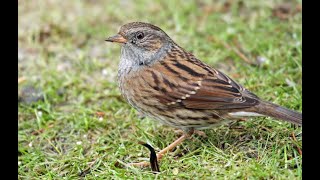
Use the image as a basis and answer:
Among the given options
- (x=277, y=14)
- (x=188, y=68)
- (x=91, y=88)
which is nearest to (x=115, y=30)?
(x=91, y=88)

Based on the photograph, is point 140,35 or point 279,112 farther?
point 140,35

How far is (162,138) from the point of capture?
555 cm

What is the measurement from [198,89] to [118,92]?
163 centimetres

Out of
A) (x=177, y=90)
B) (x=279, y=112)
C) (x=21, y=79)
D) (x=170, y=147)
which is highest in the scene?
(x=21, y=79)

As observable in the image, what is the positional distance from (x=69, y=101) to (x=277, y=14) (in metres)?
3.09

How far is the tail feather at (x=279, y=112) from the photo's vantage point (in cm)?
471

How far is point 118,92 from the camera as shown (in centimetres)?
644

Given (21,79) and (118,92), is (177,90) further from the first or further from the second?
(21,79)

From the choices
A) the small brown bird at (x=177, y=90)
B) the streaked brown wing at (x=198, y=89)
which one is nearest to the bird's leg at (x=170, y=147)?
the small brown bird at (x=177, y=90)

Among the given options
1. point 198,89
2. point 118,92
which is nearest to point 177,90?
point 198,89

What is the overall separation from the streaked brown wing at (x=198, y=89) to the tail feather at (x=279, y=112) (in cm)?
8

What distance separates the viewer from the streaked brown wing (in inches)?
194

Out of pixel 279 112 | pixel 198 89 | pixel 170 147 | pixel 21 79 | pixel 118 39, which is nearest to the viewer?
pixel 279 112
